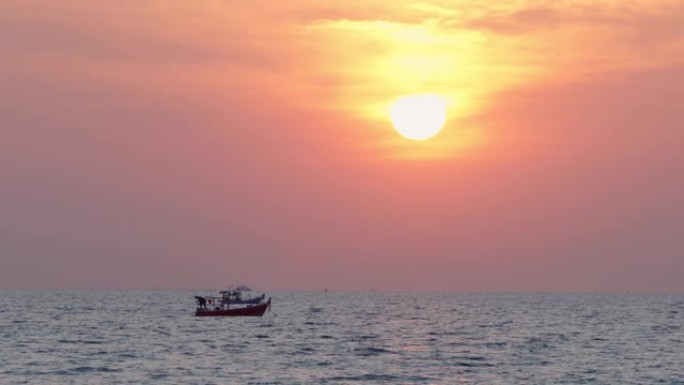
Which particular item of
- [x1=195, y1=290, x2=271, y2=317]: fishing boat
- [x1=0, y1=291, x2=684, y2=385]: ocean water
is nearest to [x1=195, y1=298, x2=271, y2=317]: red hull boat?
[x1=195, y1=290, x2=271, y2=317]: fishing boat

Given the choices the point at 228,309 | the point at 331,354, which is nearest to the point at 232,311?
the point at 228,309

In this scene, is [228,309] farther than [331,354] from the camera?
Yes

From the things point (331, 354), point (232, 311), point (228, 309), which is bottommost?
point (331, 354)

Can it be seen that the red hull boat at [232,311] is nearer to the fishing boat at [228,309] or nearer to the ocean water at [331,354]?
the fishing boat at [228,309]

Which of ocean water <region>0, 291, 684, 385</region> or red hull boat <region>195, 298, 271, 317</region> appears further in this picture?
red hull boat <region>195, 298, 271, 317</region>

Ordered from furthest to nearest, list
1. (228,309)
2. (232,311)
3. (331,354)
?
1. (228,309)
2. (232,311)
3. (331,354)

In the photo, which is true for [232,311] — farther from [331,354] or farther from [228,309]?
[331,354]

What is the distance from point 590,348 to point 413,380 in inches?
1504

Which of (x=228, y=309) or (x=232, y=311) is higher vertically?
(x=228, y=309)

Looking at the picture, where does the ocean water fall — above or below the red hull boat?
below

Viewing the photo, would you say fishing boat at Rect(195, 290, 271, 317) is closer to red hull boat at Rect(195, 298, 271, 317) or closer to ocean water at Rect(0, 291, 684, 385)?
red hull boat at Rect(195, 298, 271, 317)

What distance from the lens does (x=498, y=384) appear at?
247ft

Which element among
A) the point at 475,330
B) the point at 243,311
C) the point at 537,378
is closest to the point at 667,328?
the point at 475,330

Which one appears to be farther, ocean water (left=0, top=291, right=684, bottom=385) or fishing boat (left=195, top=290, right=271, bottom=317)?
fishing boat (left=195, top=290, right=271, bottom=317)
